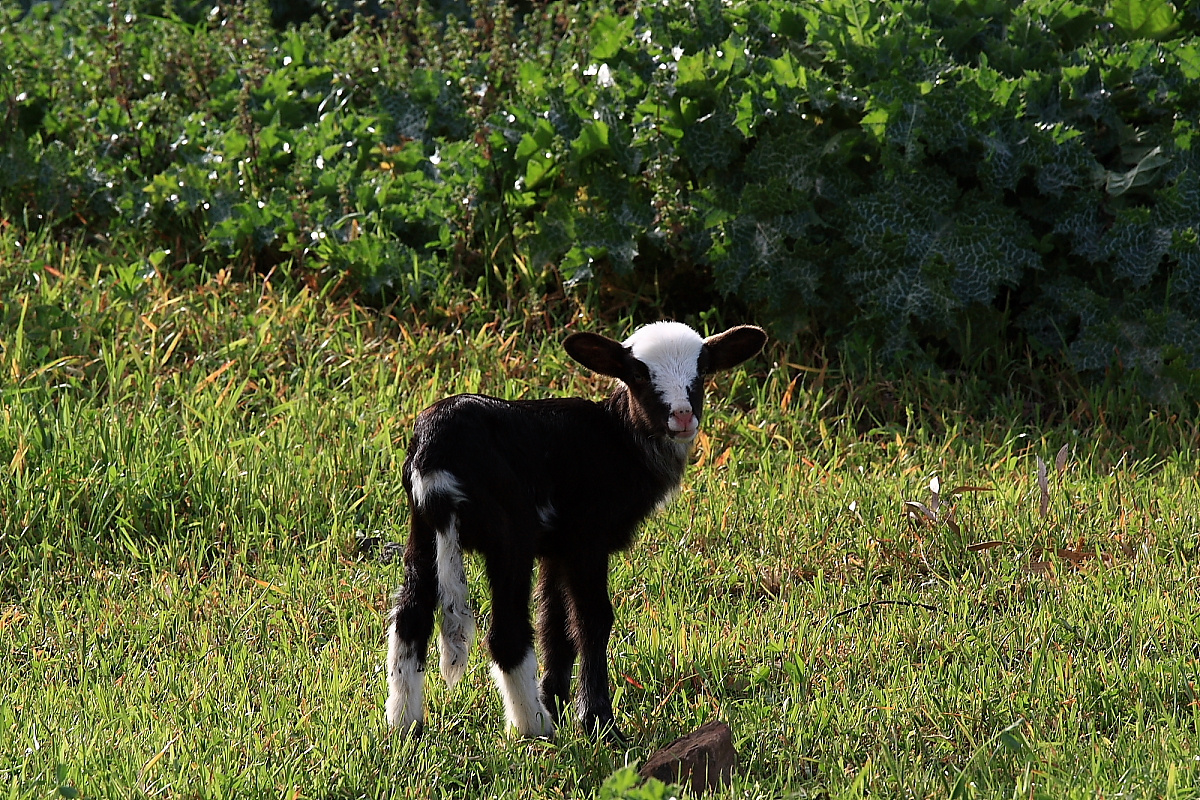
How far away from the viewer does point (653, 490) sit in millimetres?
4266

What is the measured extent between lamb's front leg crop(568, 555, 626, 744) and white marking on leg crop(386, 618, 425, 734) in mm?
503

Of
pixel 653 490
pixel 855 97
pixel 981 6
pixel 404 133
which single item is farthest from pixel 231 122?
pixel 653 490

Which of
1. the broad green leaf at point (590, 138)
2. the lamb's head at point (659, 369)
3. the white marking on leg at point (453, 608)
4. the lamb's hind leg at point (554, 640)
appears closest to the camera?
the white marking on leg at point (453, 608)

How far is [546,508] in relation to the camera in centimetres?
409

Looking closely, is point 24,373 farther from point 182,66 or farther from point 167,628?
point 182,66

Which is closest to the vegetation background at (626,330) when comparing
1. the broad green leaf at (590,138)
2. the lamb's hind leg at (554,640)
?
the broad green leaf at (590,138)

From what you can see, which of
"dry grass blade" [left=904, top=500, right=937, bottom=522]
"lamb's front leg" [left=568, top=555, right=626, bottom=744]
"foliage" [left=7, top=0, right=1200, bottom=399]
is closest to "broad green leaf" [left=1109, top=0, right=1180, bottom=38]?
"foliage" [left=7, top=0, right=1200, bottom=399]

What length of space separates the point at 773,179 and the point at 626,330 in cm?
104

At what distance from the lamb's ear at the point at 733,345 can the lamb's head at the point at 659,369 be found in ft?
0.10

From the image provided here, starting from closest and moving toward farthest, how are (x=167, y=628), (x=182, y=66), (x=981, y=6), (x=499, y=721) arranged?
(x=499, y=721), (x=167, y=628), (x=981, y=6), (x=182, y=66)

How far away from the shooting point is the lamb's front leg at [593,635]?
13.5ft

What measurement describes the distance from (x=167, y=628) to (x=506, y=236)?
3.20 m

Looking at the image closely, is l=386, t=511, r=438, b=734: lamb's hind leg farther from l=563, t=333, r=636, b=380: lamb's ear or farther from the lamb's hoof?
l=563, t=333, r=636, b=380: lamb's ear

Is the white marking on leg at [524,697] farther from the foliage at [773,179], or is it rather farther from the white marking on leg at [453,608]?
the foliage at [773,179]
